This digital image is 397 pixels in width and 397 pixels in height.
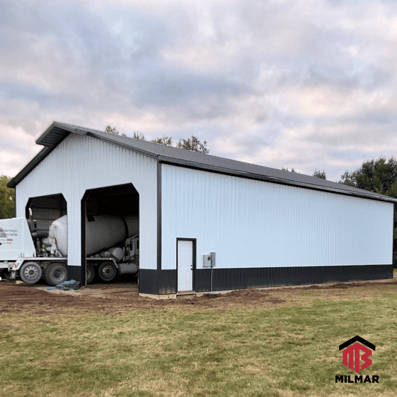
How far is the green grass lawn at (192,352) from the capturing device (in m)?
6.41

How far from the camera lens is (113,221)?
24.5 m

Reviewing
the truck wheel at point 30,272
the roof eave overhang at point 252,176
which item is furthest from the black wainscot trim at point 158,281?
the truck wheel at point 30,272

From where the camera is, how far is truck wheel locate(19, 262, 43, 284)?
2053cm

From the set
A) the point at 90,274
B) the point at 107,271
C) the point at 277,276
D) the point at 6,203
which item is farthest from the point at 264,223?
the point at 6,203

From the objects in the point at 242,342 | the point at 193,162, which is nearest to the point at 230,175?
the point at 193,162

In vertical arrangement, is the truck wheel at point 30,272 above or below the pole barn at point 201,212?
below

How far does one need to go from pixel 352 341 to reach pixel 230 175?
436 inches

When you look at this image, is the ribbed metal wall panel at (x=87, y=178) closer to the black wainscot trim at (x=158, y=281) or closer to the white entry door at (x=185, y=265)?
the black wainscot trim at (x=158, y=281)

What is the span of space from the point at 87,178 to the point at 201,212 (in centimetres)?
600

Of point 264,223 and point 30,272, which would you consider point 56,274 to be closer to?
point 30,272

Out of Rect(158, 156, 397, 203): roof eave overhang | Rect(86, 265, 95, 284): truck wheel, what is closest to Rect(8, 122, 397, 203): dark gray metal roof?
Rect(158, 156, 397, 203): roof eave overhang

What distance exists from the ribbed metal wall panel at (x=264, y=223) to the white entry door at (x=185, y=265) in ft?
1.27

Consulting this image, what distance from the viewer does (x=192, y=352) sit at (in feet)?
27.4

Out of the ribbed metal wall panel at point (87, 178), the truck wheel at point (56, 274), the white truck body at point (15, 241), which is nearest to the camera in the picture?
the ribbed metal wall panel at point (87, 178)
